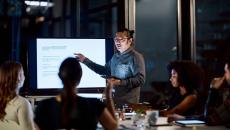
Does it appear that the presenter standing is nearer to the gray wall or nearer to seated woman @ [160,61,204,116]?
seated woman @ [160,61,204,116]

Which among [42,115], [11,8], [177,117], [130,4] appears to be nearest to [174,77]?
[177,117]

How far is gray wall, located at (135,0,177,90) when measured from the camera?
230 inches

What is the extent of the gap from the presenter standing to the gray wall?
1.28m

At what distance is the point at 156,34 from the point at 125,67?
1584 mm

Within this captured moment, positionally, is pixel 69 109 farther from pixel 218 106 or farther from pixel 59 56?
pixel 59 56

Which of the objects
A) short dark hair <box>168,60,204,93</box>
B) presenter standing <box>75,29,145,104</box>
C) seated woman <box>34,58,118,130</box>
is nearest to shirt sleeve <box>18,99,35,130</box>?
seated woman <box>34,58,118,130</box>

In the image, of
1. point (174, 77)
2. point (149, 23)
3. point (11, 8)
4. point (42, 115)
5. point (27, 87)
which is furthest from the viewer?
point (149, 23)

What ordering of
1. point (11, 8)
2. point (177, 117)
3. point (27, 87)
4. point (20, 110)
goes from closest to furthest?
point (20, 110)
point (177, 117)
point (27, 87)
point (11, 8)

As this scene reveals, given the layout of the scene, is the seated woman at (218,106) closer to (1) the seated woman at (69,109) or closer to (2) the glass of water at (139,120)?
(2) the glass of water at (139,120)

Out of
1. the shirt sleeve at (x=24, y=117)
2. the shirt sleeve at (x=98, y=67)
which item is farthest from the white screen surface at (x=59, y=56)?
the shirt sleeve at (x=24, y=117)

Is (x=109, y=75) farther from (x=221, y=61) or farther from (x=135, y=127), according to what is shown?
(x=221, y=61)

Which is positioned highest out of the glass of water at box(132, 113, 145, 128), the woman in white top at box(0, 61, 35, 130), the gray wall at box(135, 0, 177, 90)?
the gray wall at box(135, 0, 177, 90)

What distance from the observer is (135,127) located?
304 centimetres

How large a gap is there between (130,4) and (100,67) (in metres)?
1.56
